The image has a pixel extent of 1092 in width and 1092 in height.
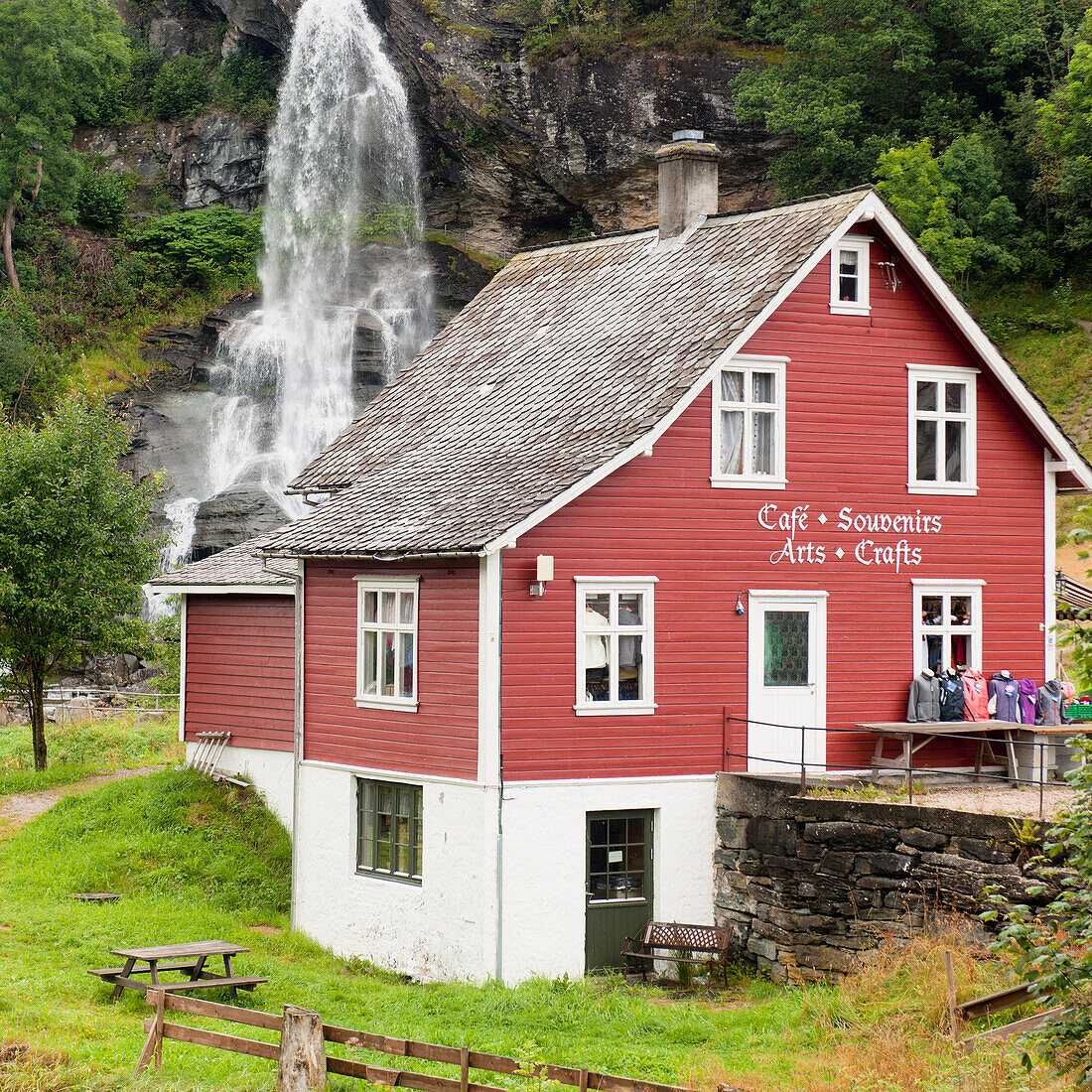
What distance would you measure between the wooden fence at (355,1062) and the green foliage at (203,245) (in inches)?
1916

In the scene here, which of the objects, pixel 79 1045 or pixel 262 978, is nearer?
pixel 79 1045

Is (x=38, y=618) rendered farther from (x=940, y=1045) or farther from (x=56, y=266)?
(x=56, y=266)

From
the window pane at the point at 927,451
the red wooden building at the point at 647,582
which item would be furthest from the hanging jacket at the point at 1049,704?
the window pane at the point at 927,451

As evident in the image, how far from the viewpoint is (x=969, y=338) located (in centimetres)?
1922

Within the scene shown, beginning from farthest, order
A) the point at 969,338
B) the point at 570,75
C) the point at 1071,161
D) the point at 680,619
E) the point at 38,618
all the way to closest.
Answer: the point at 570,75 → the point at 1071,161 → the point at 38,618 → the point at 969,338 → the point at 680,619

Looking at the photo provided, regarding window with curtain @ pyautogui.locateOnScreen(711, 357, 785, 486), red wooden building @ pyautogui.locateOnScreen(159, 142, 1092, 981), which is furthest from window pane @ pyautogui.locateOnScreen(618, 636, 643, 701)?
window with curtain @ pyautogui.locateOnScreen(711, 357, 785, 486)

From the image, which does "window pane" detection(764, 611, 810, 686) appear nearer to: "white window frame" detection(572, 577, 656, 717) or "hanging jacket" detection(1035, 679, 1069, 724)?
"white window frame" detection(572, 577, 656, 717)

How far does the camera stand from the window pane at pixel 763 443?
18484mm

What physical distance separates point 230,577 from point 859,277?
449 inches

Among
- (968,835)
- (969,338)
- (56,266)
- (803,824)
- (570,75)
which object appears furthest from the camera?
(56,266)

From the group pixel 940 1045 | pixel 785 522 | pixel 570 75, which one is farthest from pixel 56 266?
pixel 940 1045

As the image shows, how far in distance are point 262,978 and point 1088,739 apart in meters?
10.0

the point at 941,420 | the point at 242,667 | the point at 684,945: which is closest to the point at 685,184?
the point at 941,420

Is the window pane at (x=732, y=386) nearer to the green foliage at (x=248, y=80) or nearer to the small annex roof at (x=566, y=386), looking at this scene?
the small annex roof at (x=566, y=386)
